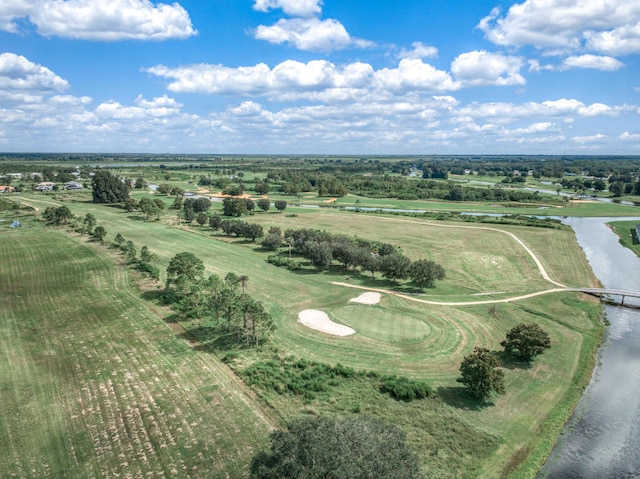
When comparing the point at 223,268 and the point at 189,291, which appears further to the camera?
the point at 223,268

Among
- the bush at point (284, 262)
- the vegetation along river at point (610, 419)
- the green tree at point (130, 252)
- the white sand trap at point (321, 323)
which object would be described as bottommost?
the vegetation along river at point (610, 419)

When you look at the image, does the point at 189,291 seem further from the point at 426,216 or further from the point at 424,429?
the point at 426,216

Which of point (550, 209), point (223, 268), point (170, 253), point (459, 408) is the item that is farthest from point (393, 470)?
point (550, 209)

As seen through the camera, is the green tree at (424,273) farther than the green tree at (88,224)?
No

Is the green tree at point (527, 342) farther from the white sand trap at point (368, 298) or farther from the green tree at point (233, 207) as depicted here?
the green tree at point (233, 207)

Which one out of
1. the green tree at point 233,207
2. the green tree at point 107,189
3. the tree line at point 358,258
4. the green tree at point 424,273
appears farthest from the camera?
the green tree at point 107,189

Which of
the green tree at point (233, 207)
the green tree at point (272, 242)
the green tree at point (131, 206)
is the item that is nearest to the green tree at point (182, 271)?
the green tree at point (272, 242)
